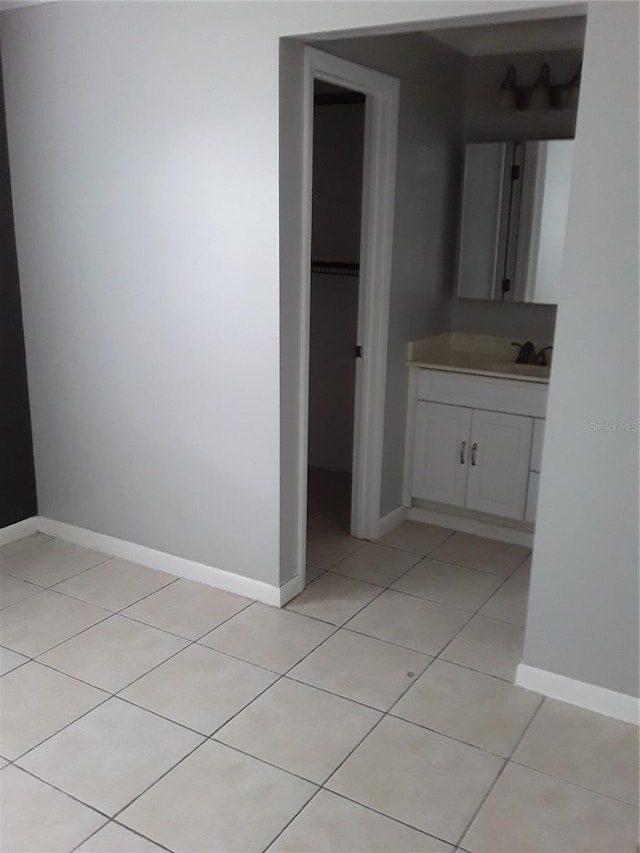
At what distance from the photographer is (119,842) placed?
200 cm

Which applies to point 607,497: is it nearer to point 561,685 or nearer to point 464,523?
point 561,685

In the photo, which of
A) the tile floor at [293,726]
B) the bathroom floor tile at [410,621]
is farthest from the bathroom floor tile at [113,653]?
the bathroom floor tile at [410,621]

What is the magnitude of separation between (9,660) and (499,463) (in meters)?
2.28

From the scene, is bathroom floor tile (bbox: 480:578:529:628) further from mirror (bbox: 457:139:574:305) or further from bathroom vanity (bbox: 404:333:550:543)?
mirror (bbox: 457:139:574:305)

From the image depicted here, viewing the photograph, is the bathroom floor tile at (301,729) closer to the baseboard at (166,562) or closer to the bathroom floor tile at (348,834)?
the bathroom floor tile at (348,834)

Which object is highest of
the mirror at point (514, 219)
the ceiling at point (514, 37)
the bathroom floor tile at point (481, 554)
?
the ceiling at point (514, 37)

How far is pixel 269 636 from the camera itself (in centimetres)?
296

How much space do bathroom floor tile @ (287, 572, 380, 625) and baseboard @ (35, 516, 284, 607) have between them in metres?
0.08

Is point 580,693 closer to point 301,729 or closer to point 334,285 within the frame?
point 301,729

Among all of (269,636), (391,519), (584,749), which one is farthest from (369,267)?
(584,749)

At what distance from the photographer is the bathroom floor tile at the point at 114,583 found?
3.22 metres

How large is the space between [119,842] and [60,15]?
116 inches

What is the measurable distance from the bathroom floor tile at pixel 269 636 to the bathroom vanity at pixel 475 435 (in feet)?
3.86

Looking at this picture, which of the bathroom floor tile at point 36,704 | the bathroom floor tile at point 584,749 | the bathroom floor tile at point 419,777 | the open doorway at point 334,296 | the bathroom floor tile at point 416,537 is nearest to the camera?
the bathroom floor tile at point 419,777
